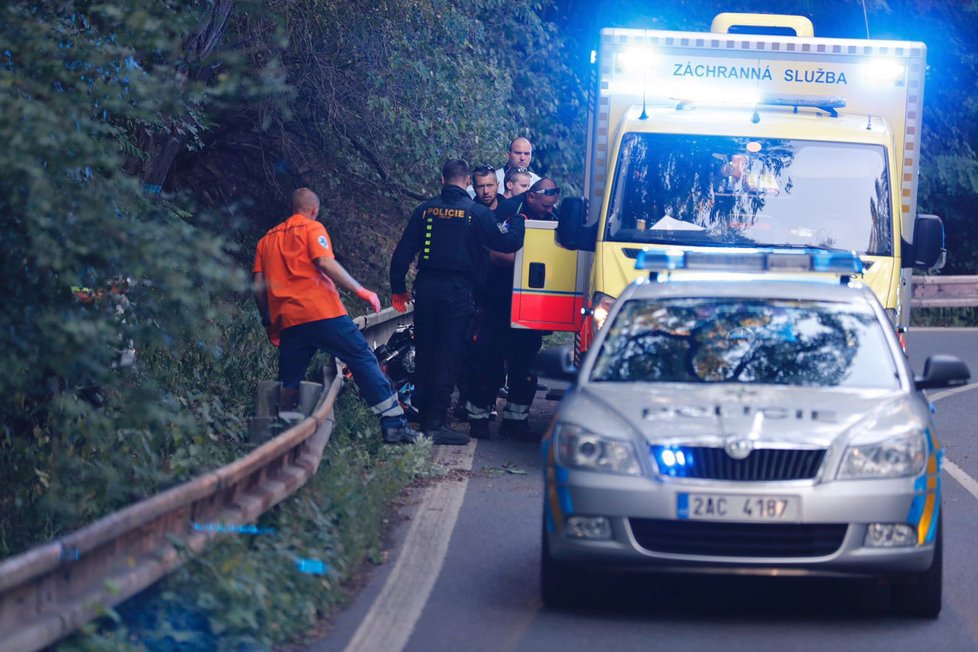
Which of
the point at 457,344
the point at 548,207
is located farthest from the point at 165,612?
the point at 548,207

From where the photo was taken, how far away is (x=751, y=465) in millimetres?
6742

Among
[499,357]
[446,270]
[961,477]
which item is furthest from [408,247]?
[961,477]

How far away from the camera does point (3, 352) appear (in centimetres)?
689

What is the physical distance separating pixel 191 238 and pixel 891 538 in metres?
3.21

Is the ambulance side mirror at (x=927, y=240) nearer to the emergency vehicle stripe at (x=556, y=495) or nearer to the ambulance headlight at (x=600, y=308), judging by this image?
the ambulance headlight at (x=600, y=308)

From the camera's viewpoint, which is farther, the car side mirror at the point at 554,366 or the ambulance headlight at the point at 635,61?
the ambulance headlight at the point at 635,61

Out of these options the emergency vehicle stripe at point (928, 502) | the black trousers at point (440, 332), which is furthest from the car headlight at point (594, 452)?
the black trousers at point (440, 332)

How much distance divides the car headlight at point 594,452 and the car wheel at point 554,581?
36 centimetres

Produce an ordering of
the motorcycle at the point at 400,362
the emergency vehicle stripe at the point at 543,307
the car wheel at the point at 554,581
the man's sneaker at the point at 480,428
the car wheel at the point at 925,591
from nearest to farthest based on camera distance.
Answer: the car wheel at the point at 925,591 → the car wheel at the point at 554,581 → the emergency vehicle stripe at the point at 543,307 → the man's sneaker at the point at 480,428 → the motorcycle at the point at 400,362

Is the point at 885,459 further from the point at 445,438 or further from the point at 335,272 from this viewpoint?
the point at 445,438

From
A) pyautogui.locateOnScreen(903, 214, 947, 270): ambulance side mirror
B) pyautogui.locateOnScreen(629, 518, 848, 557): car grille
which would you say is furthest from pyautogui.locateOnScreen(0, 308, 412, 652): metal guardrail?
pyautogui.locateOnScreen(903, 214, 947, 270): ambulance side mirror

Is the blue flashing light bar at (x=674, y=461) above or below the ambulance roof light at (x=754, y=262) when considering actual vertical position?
below

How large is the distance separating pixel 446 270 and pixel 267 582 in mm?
5523

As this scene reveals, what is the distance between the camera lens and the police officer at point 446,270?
12016 mm
